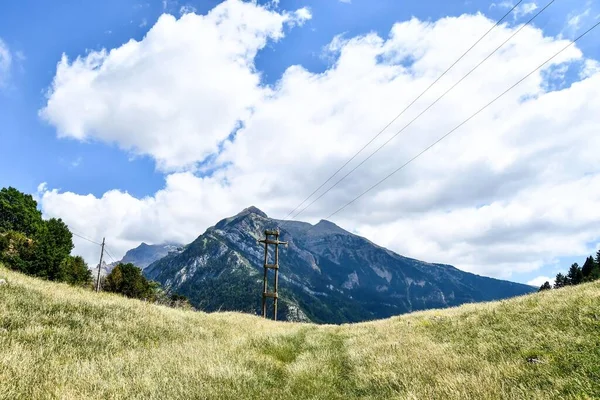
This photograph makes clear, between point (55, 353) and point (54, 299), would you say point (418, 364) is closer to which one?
point (55, 353)

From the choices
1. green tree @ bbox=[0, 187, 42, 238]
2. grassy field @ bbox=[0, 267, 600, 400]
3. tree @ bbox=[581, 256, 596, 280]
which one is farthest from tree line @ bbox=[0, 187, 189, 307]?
tree @ bbox=[581, 256, 596, 280]

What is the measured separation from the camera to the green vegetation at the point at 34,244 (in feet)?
213

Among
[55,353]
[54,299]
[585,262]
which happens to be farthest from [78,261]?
[585,262]

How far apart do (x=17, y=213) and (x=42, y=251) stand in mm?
21582

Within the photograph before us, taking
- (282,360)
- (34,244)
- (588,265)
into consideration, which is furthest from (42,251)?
(588,265)

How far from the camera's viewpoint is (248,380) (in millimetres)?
8219

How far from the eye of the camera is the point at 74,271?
7144 centimetres

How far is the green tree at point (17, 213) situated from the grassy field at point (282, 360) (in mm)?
83663

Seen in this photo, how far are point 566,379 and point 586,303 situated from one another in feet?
A: 21.9

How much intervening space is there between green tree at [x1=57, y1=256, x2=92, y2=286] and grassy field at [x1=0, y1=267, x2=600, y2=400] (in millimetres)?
64214

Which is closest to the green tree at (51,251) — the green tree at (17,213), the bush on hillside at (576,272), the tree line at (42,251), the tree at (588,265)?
the tree line at (42,251)

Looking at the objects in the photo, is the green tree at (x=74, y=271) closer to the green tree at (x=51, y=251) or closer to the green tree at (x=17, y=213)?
the green tree at (x=51, y=251)

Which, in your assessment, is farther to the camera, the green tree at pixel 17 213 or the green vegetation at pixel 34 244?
the green tree at pixel 17 213

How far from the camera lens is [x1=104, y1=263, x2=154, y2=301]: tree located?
8350cm
